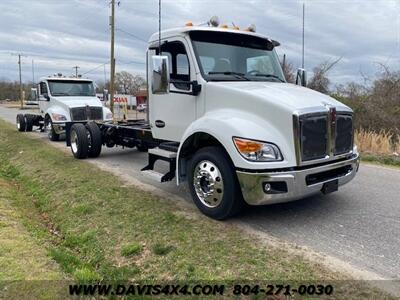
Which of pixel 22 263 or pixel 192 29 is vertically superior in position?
pixel 192 29

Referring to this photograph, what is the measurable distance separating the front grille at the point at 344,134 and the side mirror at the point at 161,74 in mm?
2431

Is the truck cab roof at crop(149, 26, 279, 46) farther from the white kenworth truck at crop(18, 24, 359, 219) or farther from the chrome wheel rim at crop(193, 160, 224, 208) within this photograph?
the chrome wheel rim at crop(193, 160, 224, 208)

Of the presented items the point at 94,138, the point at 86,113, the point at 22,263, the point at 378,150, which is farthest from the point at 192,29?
the point at 86,113

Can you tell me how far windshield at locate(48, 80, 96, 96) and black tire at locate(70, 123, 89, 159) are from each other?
19.3ft

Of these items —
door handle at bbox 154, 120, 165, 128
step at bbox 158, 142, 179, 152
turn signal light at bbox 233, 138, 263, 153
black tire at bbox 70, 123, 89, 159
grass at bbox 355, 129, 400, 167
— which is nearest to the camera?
turn signal light at bbox 233, 138, 263, 153


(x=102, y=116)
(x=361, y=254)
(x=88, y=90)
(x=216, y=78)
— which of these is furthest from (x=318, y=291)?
Answer: (x=88, y=90)

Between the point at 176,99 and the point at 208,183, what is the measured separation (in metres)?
1.59

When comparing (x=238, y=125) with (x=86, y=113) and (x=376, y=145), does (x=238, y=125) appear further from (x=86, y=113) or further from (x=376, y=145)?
(x=86, y=113)

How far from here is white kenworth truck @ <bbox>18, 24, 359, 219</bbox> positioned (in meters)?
4.48

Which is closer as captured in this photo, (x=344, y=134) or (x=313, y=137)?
(x=313, y=137)

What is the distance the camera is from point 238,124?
466cm

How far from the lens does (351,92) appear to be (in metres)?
16.0

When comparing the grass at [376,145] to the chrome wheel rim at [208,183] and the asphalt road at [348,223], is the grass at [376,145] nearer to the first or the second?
the asphalt road at [348,223]

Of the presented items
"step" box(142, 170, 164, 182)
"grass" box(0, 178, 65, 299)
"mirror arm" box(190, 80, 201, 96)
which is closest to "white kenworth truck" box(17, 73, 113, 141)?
"step" box(142, 170, 164, 182)
